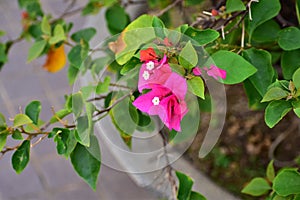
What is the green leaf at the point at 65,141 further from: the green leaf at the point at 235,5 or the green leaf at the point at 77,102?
the green leaf at the point at 235,5

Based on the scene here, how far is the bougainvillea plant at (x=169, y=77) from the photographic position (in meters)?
0.58

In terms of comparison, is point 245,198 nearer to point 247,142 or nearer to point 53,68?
point 247,142

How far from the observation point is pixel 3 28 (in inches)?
83.0

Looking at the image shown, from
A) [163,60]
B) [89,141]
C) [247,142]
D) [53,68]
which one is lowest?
[247,142]

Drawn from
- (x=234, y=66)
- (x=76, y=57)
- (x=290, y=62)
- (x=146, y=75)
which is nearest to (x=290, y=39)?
(x=290, y=62)

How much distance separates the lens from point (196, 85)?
579mm

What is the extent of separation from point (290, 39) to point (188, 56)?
235mm

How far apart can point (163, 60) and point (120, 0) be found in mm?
556

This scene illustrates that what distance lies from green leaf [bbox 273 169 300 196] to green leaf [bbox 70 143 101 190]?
0.24 metres

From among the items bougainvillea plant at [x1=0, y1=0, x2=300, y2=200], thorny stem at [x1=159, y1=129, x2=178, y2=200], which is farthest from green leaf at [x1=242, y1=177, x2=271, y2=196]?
thorny stem at [x1=159, y1=129, x2=178, y2=200]

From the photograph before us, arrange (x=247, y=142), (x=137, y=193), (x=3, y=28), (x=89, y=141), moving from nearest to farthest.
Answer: (x=89, y=141)
(x=247, y=142)
(x=137, y=193)
(x=3, y=28)

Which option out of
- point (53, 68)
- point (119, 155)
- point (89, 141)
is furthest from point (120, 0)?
point (89, 141)

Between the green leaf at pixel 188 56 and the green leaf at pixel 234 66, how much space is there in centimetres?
5

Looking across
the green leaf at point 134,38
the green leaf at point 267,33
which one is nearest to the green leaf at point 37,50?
the green leaf at point 134,38
